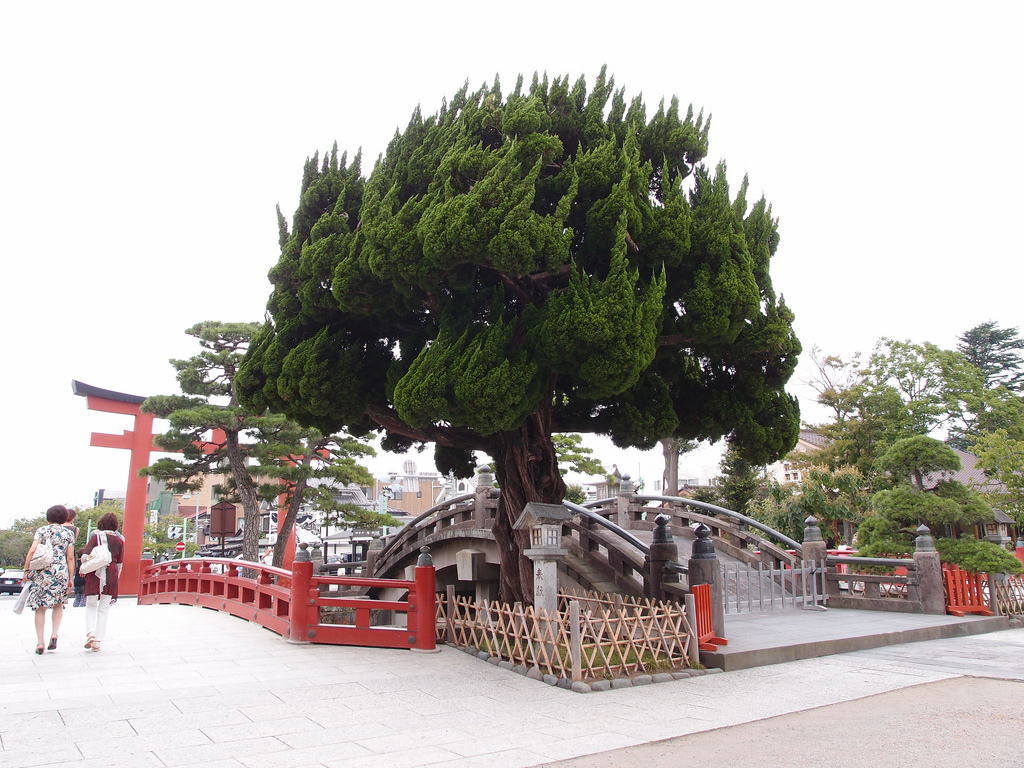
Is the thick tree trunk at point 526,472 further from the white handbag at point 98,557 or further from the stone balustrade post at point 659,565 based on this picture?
the white handbag at point 98,557

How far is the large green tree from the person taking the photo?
7.59 metres

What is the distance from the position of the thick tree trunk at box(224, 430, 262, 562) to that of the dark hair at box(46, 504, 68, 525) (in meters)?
13.9

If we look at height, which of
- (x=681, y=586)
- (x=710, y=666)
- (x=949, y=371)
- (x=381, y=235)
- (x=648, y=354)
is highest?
(x=949, y=371)

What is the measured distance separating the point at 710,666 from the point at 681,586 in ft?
3.97

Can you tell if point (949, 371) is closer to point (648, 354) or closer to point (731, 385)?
point (731, 385)

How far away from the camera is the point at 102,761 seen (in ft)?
15.0

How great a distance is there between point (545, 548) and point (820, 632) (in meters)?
4.31

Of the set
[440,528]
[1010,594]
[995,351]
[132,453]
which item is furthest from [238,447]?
[995,351]

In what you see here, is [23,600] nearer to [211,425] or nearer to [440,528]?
[440,528]

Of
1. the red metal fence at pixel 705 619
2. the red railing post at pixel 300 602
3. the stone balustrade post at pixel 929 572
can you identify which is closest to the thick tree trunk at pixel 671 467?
the stone balustrade post at pixel 929 572

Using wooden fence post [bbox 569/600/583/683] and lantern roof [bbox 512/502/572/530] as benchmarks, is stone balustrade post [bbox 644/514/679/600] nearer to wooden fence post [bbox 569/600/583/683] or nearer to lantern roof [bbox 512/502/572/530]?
lantern roof [bbox 512/502/572/530]

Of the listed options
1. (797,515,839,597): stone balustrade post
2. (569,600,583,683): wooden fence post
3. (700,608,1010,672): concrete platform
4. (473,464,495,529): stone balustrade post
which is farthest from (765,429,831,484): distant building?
(569,600,583,683): wooden fence post

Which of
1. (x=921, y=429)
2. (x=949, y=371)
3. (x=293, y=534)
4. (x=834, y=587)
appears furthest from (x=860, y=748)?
(x=949, y=371)

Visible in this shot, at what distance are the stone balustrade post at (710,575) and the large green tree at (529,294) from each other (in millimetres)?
1581
